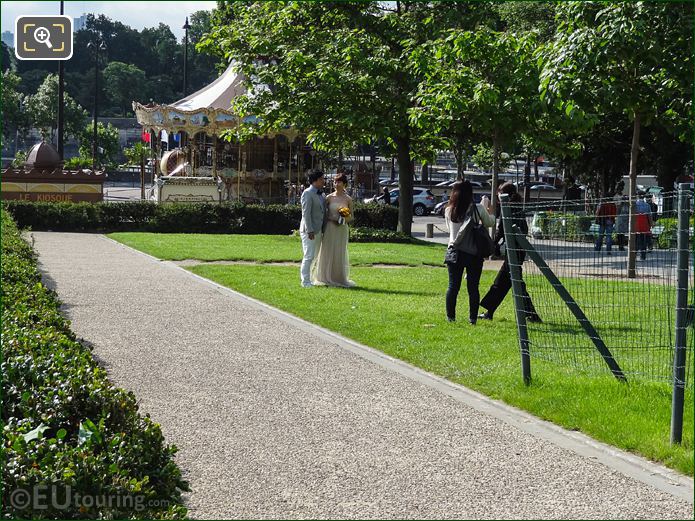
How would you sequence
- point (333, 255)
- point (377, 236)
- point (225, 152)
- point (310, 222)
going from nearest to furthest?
point (310, 222), point (333, 255), point (377, 236), point (225, 152)

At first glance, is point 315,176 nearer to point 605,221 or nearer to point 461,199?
point 461,199

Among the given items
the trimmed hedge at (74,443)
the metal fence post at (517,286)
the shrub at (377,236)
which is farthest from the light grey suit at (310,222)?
the shrub at (377,236)

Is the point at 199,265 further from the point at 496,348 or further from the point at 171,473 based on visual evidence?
the point at 171,473

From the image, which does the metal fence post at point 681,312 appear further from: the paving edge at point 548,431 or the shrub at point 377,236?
the shrub at point 377,236

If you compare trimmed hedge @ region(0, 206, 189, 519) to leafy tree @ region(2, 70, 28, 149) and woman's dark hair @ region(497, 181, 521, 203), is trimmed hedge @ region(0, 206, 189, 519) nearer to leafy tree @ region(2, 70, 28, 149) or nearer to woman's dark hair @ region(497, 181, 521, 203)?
woman's dark hair @ region(497, 181, 521, 203)

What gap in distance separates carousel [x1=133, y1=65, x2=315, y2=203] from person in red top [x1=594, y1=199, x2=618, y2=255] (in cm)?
2911

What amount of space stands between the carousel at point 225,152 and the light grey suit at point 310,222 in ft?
70.3

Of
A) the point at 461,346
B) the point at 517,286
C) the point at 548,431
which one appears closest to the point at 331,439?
the point at 548,431

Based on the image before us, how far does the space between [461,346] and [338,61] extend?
17.9 metres

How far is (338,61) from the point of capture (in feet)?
86.5

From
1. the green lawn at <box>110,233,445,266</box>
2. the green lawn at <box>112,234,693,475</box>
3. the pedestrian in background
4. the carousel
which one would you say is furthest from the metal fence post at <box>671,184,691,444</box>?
the carousel

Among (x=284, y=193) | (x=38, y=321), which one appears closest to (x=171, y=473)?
(x=38, y=321)

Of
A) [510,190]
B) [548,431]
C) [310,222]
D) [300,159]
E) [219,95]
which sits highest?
[219,95]

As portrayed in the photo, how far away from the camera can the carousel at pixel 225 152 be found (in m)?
37.8
